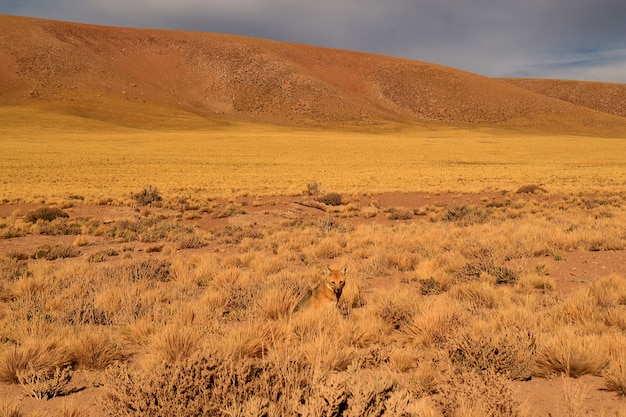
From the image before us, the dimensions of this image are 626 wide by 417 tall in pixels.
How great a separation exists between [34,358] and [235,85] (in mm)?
119533

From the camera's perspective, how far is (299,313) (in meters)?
5.72

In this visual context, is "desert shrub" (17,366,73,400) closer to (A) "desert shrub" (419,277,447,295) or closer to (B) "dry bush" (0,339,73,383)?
(B) "dry bush" (0,339,73,383)

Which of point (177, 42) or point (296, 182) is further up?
point (177, 42)

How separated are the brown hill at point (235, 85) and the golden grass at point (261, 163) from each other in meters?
20.1

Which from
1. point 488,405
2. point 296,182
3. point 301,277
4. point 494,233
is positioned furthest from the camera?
point 296,182

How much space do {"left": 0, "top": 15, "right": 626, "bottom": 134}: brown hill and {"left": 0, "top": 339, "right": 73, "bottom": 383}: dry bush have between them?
84.4 m

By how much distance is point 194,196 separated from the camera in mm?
25891

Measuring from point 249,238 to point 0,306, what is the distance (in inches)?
293

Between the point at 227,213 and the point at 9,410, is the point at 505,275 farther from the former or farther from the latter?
the point at 227,213

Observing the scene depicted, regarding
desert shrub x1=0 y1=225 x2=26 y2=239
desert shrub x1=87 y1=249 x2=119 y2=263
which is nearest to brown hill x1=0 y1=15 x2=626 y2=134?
desert shrub x1=0 y1=225 x2=26 y2=239

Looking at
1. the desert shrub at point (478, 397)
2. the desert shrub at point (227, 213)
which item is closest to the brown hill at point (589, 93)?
the desert shrub at point (227, 213)

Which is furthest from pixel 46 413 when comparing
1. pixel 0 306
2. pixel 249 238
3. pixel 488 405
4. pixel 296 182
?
pixel 296 182

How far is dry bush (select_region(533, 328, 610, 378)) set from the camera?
167 inches

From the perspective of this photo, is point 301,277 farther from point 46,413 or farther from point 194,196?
point 194,196
